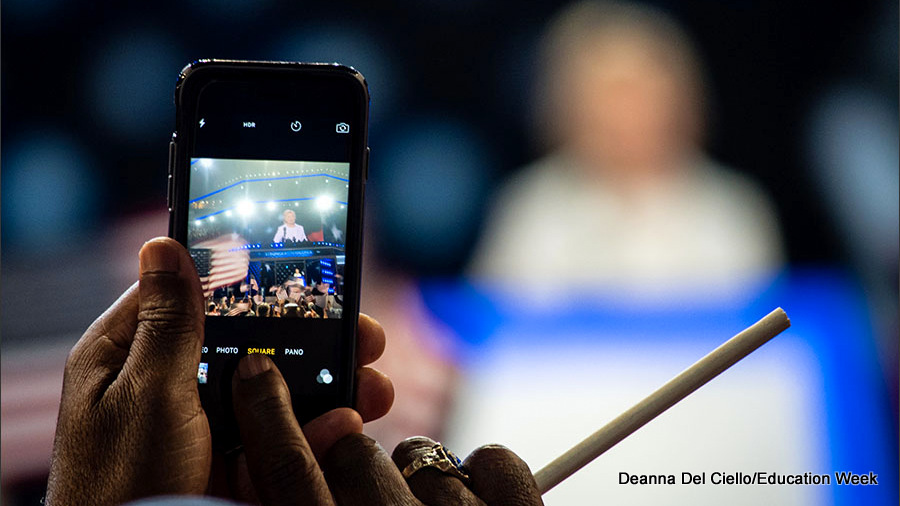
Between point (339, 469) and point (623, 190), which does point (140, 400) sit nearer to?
point (339, 469)

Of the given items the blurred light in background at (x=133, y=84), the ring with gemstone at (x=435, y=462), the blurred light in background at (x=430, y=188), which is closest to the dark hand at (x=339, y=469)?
the ring with gemstone at (x=435, y=462)

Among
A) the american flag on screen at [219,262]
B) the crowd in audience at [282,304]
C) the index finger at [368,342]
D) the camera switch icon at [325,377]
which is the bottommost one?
the camera switch icon at [325,377]

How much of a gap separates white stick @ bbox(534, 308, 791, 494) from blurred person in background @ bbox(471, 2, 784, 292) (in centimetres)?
96

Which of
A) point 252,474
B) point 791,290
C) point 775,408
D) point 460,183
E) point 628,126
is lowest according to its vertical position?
point 775,408

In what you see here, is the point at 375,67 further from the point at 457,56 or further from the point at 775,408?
the point at 775,408

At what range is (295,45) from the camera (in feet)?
4.57

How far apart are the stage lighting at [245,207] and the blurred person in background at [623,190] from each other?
813mm

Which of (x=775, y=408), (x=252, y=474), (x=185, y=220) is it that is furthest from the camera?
(x=775, y=408)

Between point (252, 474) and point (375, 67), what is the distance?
1089 millimetres

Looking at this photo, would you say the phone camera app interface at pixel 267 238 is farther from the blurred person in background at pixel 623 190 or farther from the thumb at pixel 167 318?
the blurred person in background at pixel 623 190

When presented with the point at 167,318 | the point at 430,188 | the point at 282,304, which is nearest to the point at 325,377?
the point at 282,304

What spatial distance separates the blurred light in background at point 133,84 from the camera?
1.39 m

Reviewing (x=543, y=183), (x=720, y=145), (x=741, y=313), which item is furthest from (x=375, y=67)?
(x=741, y=313)

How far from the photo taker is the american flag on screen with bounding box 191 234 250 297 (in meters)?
0.56
